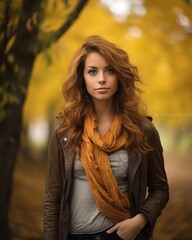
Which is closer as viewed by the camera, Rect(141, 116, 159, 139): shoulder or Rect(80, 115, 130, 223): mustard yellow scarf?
Rect(80, 115, 130, 223): mustard yellow scarf

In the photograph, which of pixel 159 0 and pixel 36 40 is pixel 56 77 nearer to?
pixel 36 40

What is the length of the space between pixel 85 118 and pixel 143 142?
0.32m

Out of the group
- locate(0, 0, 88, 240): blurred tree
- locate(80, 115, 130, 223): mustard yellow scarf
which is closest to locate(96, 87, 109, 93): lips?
locate(80, 115, 130, 223): mustard yellow scarf

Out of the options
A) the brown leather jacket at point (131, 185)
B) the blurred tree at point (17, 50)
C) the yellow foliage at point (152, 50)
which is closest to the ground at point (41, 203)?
the blurred tree at point (17, 50)

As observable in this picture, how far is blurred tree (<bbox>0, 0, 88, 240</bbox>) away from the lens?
3580 millimetres

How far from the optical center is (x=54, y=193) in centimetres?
197

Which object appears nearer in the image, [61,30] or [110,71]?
[110,71]

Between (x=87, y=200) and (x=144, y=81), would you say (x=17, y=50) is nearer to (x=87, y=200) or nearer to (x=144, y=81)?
(x=144, y=81)

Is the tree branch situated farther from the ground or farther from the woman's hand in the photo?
the woman's hand

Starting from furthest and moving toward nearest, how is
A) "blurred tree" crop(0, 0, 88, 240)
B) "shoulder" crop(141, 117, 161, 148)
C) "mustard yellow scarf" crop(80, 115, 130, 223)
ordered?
"blurred tree" crop(0, 0, 88, 240)
"shoulder" crop(141, 117, 161, 148)
"mustard yellow scarf" crop(80, 115, 130, 223)

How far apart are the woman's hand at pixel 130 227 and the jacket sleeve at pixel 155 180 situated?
0.18 ft

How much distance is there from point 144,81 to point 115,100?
1.70 metres

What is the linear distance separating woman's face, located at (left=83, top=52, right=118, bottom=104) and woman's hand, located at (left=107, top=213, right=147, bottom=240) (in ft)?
1.97

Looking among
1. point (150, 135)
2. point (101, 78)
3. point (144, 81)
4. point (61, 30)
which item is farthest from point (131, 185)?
point (61, 30)
